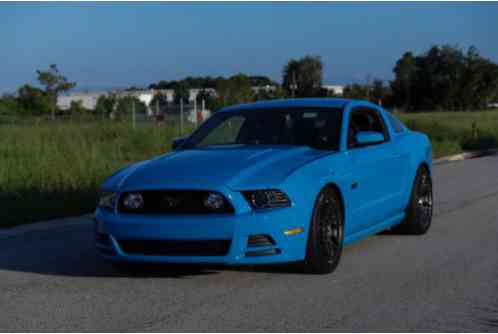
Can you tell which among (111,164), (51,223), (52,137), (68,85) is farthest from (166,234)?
(68,85)

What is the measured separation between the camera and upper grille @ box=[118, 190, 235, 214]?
635 cm

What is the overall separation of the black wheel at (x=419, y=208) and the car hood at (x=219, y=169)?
2091 millimetres

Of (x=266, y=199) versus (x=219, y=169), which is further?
(x=219, y=169)

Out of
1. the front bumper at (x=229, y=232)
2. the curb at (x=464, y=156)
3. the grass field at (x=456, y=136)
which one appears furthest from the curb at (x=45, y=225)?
the grass field at (x=456, y=136)

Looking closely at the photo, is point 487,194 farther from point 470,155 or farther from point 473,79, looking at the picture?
point 473,79

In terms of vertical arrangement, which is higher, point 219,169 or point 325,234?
point 219,169

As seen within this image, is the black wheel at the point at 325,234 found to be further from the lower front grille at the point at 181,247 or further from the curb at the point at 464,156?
the curb at the point at 464,156

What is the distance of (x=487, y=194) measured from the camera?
13.1m

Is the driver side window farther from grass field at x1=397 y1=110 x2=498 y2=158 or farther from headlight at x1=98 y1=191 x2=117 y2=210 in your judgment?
grass field at x1=397 y1=110 x2=498 y2=158

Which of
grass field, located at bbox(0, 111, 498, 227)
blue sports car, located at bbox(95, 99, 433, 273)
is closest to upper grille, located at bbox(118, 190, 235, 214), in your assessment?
blue sports car, located at bbox(95, 99, 433, 273)

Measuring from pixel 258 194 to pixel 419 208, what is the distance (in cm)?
328

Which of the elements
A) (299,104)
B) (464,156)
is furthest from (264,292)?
(464,156)

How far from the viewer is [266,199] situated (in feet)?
20.9

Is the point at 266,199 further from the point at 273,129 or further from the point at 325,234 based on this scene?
the point at 273,129
